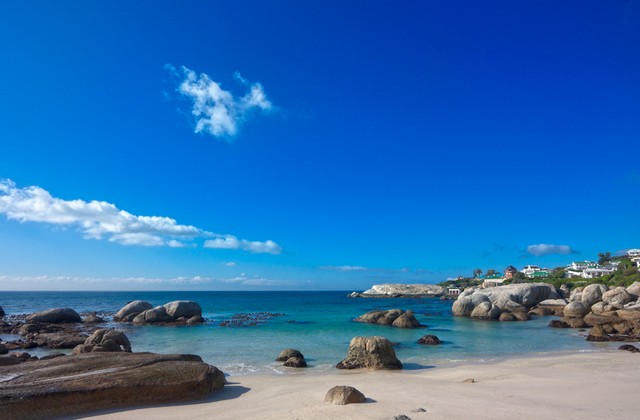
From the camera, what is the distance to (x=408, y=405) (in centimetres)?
1044

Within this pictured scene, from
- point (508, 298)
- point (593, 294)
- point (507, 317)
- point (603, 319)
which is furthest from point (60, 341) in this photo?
point (593, 294)

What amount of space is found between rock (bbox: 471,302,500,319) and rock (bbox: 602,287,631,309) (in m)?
10.8

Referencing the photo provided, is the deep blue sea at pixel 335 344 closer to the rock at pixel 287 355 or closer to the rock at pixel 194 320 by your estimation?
the rock at pixel 287 355

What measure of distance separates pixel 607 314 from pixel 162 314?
42894mm

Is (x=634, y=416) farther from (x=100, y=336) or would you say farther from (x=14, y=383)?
(x=100, y=336)

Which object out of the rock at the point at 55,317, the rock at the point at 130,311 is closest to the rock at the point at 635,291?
the rock at the point at 130,311

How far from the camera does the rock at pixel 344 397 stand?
10617mm

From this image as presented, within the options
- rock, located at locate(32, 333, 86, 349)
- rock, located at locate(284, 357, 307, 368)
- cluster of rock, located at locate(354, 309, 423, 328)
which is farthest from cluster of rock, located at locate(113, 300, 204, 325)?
rock, located at locate(284, 357, 307, 368)

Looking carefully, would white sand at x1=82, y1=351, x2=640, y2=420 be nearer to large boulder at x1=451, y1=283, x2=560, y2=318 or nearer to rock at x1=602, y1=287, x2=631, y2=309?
Answer: rock at x1=602, y1=287, x2=631, y2=309

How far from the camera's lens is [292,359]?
61.4 feet

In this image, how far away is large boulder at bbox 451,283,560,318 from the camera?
48591 mm

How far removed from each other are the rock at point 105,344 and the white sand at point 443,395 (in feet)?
22.3

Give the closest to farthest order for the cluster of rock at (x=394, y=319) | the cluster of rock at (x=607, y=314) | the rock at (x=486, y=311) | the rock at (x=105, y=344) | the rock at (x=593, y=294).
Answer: the rock at (x=105, y=344) < the cluster of rock at (x=607, y=314) < the cluster of rock at (x=394, y=319) < the rock at (x=486, y=311) < the rock at (x=593, y=294)

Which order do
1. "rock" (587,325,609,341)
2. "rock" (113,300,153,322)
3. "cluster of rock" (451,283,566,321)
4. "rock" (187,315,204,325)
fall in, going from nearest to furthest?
"rock" (587,325,609,341) < "rock" (187,315,204,325) < "rock" (113,300,153,322) < "cluster of rock" (451,283,566,321)
